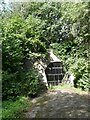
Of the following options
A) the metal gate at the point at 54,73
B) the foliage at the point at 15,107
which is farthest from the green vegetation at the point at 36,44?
the metal gate at the point at 54,73

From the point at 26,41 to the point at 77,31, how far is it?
133 cm

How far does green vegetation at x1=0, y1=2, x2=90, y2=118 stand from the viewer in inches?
199

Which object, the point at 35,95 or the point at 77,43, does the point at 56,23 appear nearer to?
the point at 77,43

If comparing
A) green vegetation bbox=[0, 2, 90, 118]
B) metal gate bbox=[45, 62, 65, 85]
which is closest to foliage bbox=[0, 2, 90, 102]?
green vegetation bbox=[0, 2, 90, 118]

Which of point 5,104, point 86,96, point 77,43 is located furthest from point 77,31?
point 5,104

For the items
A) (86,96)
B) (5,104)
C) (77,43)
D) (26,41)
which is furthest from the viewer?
(77,43)

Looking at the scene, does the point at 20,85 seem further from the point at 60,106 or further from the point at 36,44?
the point at 36,44

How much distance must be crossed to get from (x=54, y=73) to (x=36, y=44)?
106 cm

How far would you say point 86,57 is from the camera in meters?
6.18

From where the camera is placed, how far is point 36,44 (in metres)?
6.12

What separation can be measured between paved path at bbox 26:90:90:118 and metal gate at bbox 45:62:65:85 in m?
0.96

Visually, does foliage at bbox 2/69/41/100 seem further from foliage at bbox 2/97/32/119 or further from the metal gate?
the metal gate

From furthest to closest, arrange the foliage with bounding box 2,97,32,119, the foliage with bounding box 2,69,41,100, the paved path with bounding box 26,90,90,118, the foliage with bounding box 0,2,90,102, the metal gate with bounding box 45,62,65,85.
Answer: the metal gate with bounding box 45,62,65,85 → the foliage with bounding box 0,2,90,102 → the foliage with bounding box 2,69,41,100 → the paved path with bounding box 26,90,90,118 → the foliage with bounding box 2,97,32,119

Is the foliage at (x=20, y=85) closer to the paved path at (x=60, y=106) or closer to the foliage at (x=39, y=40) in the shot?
the foliage at (x=39, y=40)
